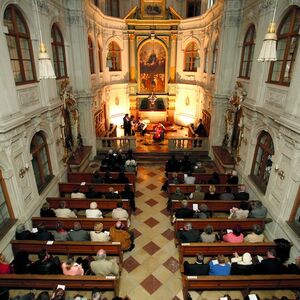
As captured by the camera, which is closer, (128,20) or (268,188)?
(268,188)

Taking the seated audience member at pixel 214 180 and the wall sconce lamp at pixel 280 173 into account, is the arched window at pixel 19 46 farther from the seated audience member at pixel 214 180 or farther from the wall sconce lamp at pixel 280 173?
the wall sconce lamp at pixel 280 173

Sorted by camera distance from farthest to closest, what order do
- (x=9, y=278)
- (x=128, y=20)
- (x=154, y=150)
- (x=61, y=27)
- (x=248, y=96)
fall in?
(x=128, y=20) → (x=154, y=150) → (x=61, y=27) → (x=248, y=96) → (x=9, y=278)

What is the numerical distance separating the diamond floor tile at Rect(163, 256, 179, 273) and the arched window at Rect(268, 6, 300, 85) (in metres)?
6.14

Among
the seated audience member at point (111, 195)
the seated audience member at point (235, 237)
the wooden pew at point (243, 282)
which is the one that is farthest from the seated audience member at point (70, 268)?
the seated audience member at point (235, 237)

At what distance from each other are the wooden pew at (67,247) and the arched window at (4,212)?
1.50ft

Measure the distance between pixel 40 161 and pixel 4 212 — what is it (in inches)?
92.8

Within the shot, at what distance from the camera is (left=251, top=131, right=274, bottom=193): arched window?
330 inches

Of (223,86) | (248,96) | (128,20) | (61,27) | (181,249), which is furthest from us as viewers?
(128,20)

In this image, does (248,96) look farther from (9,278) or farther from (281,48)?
(9,278)

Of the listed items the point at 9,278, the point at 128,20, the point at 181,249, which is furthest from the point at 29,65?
the point at 128,20

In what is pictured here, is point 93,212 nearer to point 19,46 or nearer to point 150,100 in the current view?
point 19,46

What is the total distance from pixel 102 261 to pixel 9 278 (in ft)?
6.50

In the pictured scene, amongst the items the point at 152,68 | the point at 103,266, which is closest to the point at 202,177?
the point at 103,266

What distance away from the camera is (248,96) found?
32.5 feet
